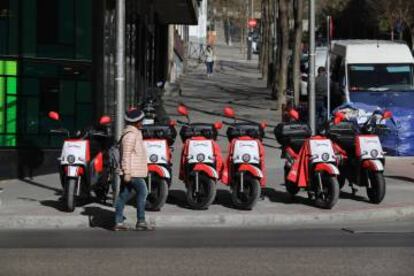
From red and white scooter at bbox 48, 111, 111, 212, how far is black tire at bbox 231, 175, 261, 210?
6.31 feet

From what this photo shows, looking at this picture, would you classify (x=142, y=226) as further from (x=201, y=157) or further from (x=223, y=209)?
(x=223, y=209)


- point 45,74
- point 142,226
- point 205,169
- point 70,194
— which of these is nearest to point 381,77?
point 45,74

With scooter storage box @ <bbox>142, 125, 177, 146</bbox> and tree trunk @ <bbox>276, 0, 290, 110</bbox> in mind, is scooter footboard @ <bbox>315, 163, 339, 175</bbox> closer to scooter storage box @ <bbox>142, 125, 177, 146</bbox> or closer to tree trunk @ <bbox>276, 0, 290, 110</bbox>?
scooter storage box @ <bbox>142, 125, 177, 146</bbox>

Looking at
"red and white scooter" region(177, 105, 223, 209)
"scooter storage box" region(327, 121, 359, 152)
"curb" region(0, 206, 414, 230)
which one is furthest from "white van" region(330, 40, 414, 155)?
"red and white scooter" region(177, 105, 223, 209)

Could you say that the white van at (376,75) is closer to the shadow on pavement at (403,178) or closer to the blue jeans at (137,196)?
the shadow on pavement at (403,178)

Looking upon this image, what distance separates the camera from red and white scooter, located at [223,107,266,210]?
11.8 meters

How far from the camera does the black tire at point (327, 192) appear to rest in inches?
469

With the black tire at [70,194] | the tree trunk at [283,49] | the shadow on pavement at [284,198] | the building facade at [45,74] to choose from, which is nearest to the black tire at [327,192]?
the shadow on pavement at [284,198]

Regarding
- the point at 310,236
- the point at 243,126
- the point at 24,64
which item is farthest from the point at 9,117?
the point at 310,236

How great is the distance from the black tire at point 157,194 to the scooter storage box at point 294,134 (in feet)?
6.82

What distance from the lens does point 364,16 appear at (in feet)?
232

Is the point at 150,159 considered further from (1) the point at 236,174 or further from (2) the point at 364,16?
(2) the point at 364,16

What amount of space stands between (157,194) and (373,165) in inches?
126

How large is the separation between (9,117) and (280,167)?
5.49 m
